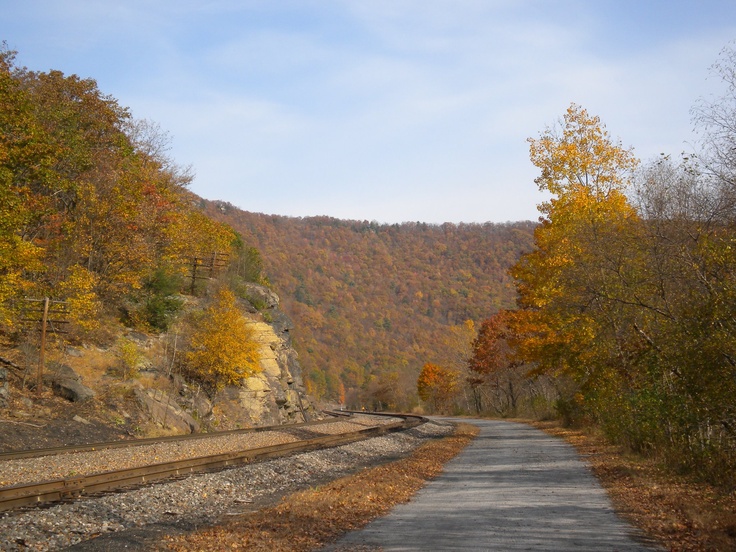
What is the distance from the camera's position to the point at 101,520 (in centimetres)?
1023

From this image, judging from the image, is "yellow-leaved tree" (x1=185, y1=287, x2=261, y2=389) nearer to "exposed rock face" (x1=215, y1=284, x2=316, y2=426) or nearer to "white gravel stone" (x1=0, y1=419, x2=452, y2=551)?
"exposed rock face" (x1=215, y1=284, x2=316, y2=426)

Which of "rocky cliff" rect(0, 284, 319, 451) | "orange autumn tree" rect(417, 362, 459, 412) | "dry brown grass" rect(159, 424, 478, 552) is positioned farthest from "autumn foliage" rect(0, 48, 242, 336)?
"orange autumn tree" rect(417, 362, 459, 412)

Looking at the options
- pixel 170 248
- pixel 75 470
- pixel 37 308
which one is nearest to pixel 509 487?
pixel 75 470

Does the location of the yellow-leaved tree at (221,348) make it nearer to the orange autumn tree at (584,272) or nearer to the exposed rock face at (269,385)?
the exposed rock face at (269,385)

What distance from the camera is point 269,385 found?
41.2m

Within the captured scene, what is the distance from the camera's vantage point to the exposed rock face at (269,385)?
1474 inches

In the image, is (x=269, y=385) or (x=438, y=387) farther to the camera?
(x=438, y=387)

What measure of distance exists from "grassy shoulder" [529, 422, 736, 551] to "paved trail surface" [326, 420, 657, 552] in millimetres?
333

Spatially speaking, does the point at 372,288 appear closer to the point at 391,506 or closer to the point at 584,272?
the point at 584,272

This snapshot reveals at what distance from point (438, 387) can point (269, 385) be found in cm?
4375

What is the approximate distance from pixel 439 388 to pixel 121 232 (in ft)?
172

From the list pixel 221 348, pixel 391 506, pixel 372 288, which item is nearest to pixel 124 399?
pixel 221 348

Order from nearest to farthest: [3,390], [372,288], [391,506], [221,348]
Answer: [391,506]
[3,390]
[221,348]
[372,288]

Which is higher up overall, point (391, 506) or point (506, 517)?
point (506, 517)
